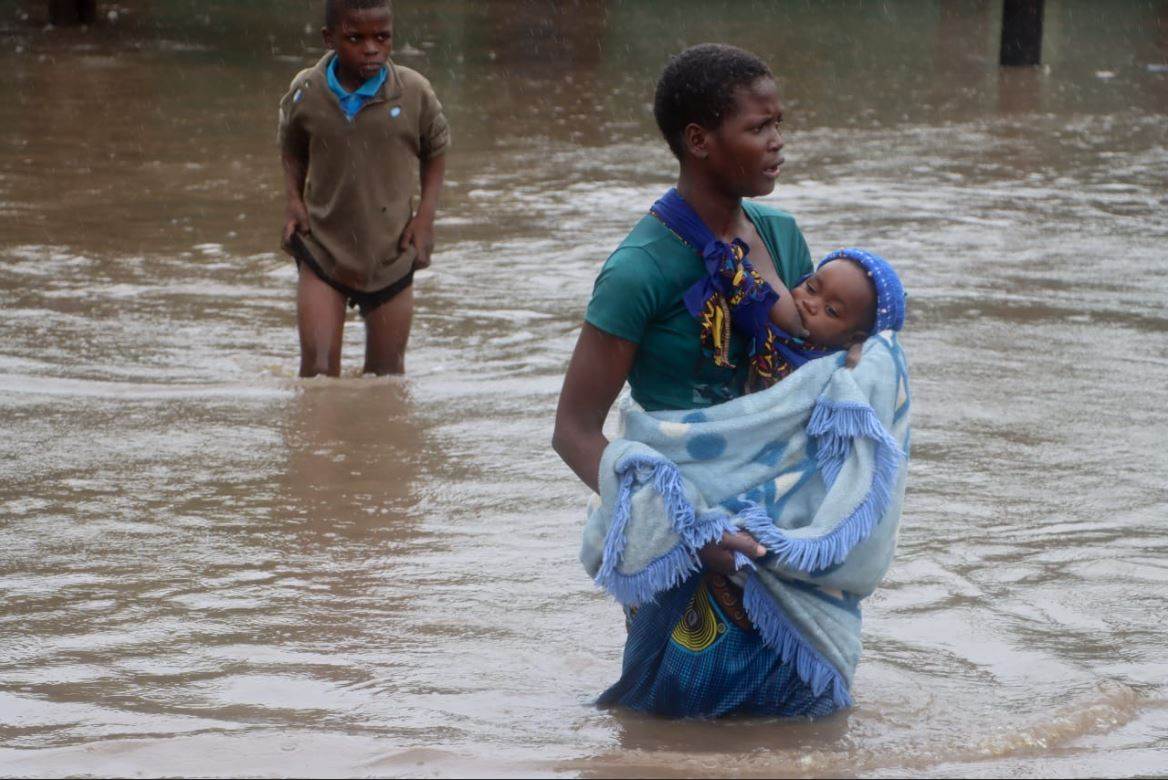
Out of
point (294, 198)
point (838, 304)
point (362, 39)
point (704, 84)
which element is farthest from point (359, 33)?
point (838, 304)

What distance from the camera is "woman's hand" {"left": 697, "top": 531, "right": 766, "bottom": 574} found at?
354 centimetres

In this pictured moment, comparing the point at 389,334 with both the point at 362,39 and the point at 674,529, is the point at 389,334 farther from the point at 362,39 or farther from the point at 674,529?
the point at 674,529

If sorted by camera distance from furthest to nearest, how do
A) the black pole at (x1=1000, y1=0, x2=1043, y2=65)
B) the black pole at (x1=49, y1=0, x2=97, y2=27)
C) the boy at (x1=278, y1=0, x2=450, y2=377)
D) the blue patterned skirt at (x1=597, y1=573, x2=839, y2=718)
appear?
1. the black pole at (x1=49, y1=0, x2=97, y2=27)
2. the black pole at (x1=1000, y1=0, x2=1043, y2=65)
3. the boy at (x1=278, y1=0, x2=450, y2=377)
4. the blue patterned skirt at (x1=597, y1=573, x2=839, y2=718)

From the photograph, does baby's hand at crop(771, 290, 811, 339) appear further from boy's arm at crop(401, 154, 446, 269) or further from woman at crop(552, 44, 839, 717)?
boy's arm at crop(401, 154, 446, 269)

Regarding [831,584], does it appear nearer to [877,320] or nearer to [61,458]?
[877,320]

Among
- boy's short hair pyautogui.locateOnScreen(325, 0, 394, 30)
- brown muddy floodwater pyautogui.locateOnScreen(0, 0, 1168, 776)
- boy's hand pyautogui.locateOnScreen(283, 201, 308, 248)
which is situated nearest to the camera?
brown muddy floodwater pyautogui.locateOnScreen(0, 0, 1168, 776)

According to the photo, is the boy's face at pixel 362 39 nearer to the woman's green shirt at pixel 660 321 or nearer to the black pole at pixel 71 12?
the woman's green shirt at pixel 660 321

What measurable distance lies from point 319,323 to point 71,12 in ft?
57.5

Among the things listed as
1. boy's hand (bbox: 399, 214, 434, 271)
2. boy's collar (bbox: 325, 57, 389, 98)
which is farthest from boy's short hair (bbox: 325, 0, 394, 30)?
boy's hand (bbox: 399, 214, 434, 271)

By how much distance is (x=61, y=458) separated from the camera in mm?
6633

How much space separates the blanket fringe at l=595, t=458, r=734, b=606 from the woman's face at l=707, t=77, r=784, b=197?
2.02 ft

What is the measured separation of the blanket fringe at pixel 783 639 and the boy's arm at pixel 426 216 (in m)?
4.26

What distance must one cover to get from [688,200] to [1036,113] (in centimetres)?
1391

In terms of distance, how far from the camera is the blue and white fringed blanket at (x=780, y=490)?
3555 mm
